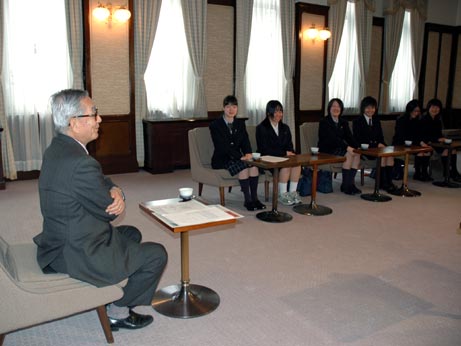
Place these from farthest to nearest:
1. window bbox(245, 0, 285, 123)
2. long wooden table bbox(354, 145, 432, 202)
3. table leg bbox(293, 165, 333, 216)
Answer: window bbox(245, 0, 285, 123) < long wooden table bbox(354, 145, 432, 202) < table leg bbox(293, 165, 333, 216)

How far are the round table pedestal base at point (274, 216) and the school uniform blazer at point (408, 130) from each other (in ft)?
8.81

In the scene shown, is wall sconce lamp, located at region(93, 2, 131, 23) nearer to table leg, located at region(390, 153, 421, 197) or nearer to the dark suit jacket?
table leg, located at region(390, 153, 421, 197)

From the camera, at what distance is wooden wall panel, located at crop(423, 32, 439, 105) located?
10062mm

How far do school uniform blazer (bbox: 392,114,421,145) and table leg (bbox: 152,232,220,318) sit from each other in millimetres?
4456

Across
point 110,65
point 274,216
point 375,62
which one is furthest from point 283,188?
point 375,62

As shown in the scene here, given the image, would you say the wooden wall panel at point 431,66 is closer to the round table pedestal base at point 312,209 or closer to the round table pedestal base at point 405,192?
the round table pedestal base at point 405,192

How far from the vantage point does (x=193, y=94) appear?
7.20 m

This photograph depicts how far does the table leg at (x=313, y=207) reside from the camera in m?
4.73

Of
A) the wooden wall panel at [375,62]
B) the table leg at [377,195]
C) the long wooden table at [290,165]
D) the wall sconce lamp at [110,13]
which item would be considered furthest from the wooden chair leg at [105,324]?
the wooden wall panel at [375,62]

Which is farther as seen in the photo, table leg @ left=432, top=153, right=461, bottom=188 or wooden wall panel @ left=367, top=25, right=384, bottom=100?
wooden wall panel @ left=367, top=25, right=384, bottom=100

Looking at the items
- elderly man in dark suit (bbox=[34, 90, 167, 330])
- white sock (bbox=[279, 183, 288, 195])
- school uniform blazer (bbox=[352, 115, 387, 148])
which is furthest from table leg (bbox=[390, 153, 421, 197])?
elderly man in dark suit (bbox=[34, 90, 167, 330])

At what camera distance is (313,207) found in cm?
488

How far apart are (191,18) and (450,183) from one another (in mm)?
4460

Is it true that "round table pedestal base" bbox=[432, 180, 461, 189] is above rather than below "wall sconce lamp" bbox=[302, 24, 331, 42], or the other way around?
below
